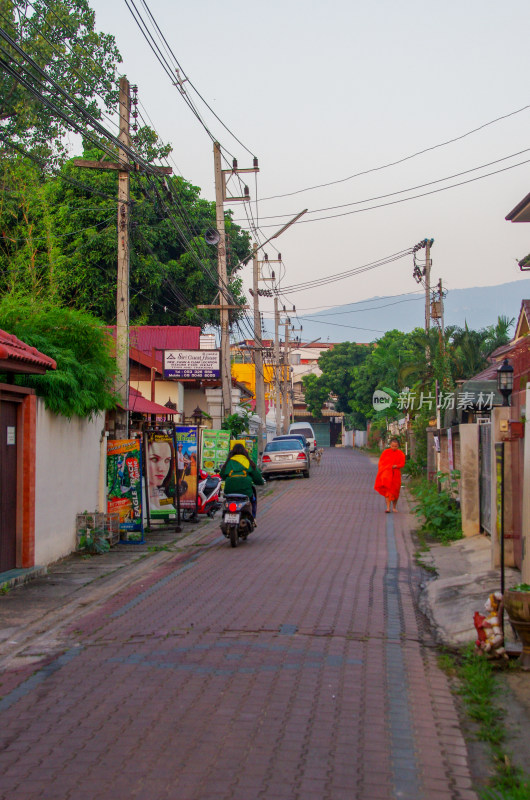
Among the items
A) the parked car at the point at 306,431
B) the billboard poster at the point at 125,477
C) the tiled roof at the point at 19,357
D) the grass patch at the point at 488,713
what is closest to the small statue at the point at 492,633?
the grass patch at the point at 488,713

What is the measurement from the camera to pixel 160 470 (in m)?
16.5

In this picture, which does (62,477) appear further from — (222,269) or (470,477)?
(222,269)

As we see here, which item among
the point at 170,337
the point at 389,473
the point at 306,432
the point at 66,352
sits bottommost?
the point at 389,473

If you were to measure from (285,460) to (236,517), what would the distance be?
696 inches

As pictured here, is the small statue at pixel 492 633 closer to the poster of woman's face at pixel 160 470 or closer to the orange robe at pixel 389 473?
the poster of woman's face at pixel 160 470

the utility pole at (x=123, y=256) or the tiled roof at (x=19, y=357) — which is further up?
the utility pole at (x=123, y=256)

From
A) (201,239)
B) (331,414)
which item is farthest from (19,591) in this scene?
(331,414)

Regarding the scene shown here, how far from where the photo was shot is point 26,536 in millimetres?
11156

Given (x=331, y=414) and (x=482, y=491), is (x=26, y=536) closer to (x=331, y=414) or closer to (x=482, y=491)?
(x=482, y=491)

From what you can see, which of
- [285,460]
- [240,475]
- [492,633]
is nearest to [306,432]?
[285,460]

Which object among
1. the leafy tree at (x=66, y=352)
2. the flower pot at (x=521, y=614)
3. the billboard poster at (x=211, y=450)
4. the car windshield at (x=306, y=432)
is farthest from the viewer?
the car windshield at (x=306, y=432)

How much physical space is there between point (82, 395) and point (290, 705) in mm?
8067

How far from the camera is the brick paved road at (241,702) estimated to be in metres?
4.51

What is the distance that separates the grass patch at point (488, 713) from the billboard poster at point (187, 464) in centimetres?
1103
